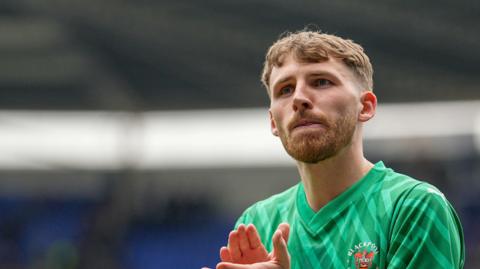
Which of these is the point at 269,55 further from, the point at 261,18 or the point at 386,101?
the point at 386,101

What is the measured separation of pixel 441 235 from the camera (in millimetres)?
3387

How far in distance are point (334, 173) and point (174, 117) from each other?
18.0 m

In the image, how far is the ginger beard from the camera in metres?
3.68

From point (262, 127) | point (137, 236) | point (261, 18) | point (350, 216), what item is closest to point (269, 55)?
point (350, 216)

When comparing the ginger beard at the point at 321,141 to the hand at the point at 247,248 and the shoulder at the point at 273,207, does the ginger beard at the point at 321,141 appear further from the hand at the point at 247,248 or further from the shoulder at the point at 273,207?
the shoulder at the point at 273,207

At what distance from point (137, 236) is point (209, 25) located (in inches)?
290

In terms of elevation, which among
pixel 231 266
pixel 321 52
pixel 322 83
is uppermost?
pixel 321 52

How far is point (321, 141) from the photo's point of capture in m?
3.68

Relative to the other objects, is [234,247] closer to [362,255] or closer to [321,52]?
[362,255]

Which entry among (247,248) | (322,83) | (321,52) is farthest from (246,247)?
(321,52)

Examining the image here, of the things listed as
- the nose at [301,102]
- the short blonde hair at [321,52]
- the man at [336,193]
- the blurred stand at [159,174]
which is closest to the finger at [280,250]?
the man at [336,193]

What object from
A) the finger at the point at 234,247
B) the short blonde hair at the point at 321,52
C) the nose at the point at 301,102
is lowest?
the finger at the point at 234,247

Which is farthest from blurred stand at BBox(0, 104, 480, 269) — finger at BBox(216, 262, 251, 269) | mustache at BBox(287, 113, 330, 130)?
finger at BBox(216, 262, 251, 269)

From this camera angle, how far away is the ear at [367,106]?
390 cm
